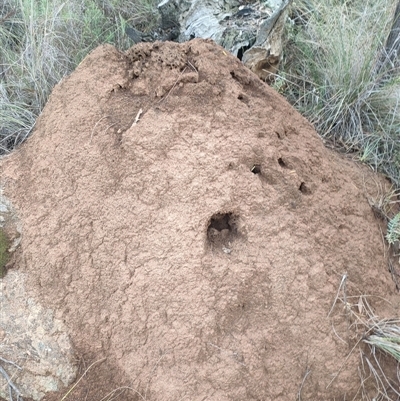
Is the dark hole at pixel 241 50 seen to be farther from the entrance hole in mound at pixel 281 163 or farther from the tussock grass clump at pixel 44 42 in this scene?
the entrance hole in mound at pixel 281 163

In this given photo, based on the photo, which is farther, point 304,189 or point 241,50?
point 241,50

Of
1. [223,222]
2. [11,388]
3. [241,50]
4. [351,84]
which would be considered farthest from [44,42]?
→ [11,388]

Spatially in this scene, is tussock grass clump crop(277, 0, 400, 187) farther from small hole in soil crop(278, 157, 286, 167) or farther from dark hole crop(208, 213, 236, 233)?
dark hole crop(208, 213, 236, 233)

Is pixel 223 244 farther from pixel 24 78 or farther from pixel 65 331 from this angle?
pixel 24 78

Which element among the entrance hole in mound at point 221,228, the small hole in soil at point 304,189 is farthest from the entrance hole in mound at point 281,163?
the entrance hole in mound at point 221,228

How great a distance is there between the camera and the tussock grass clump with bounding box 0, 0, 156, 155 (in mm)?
3332

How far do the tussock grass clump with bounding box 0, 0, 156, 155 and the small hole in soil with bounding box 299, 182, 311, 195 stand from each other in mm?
1662

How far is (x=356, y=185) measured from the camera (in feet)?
8.42

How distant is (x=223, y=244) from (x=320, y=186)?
1.73ft

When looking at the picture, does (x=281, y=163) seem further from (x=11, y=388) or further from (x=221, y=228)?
(x=11, y=388)

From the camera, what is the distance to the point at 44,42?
3547 mm

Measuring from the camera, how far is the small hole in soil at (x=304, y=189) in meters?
2.18

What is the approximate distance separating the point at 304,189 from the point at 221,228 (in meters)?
0.41


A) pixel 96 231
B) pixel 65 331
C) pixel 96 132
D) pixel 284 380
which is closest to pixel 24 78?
pixel 96 132
